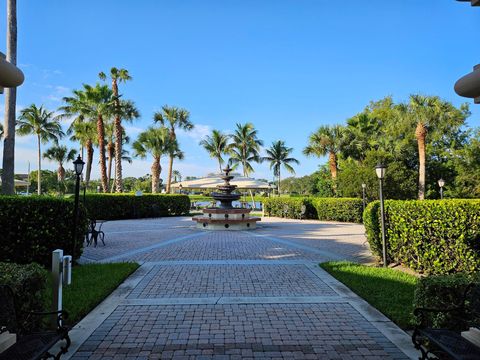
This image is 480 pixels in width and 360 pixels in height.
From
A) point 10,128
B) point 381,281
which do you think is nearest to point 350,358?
point 381,281

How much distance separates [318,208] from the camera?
2417 cm

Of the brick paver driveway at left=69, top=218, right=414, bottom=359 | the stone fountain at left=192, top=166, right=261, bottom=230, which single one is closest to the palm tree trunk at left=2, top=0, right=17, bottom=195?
the brick paver driveway at left=69, top=218, right=414, bottom=359

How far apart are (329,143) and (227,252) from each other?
91.2 ft

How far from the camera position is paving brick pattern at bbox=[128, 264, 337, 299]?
18.8ft

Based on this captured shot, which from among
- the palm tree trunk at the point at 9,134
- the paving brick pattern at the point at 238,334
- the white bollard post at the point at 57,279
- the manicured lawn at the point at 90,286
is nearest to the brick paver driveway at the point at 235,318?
the paving brick pattern at the point at 238,334

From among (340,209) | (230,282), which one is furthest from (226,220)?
(230,282)

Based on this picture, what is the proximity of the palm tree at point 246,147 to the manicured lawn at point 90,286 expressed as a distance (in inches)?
1389

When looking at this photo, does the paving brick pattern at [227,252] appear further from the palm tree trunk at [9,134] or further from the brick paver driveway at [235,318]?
the palm tree trunk at [9,134]

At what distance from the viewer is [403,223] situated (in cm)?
750

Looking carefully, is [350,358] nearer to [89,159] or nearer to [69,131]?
[89,159]

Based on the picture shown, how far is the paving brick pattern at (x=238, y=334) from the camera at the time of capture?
11.5 feet

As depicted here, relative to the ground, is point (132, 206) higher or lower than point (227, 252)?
higher

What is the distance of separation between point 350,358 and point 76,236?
7.00 m

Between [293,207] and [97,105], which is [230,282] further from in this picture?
[97,105]
